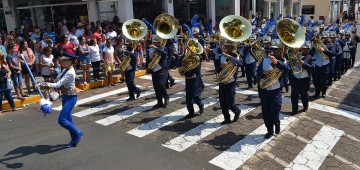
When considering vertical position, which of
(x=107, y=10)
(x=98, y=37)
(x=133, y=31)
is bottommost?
(x=98, y=37)

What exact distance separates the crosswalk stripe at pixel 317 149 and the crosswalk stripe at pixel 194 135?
6.30ft

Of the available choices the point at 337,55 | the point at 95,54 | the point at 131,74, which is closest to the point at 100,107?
the point at 131,74

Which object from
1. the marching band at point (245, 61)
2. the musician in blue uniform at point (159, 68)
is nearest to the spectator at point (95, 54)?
the marching band at point (245, 61)

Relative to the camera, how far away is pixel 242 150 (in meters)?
6.40

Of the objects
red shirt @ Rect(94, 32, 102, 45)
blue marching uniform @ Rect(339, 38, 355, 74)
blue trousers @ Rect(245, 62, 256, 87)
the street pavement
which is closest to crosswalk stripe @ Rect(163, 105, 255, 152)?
the street pavement

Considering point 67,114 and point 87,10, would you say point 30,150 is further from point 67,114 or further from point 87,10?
point 87,10

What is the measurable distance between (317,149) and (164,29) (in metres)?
4.98

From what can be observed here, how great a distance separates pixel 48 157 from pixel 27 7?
14448mm

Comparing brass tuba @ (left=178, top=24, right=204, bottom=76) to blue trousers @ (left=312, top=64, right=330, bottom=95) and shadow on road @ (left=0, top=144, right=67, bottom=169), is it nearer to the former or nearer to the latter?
shadow on road @ (left=0, top=144, right=67, bottom=169)

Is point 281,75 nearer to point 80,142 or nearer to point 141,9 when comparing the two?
point 80,142

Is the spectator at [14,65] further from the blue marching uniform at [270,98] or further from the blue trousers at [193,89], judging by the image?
the blue marching uniform at [270,98]

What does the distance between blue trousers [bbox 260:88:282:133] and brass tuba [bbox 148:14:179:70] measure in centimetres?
314

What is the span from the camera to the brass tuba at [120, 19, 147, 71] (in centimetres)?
951

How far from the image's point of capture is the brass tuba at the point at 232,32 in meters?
7.16
